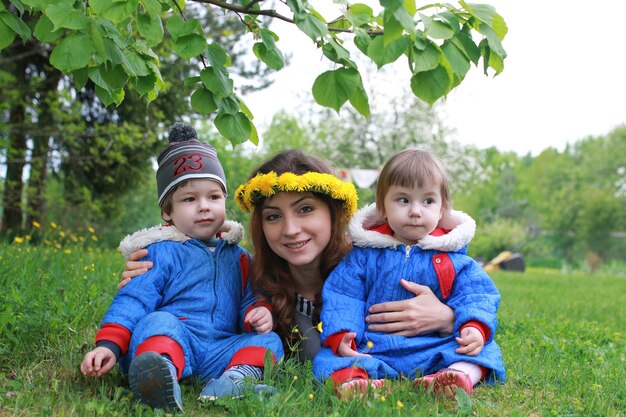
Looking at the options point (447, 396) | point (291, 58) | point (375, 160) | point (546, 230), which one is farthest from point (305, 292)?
point (546, 230)

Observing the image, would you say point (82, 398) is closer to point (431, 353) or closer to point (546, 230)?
point (431, 353)

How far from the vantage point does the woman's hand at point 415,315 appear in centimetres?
280

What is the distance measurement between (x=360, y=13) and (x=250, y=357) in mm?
1526

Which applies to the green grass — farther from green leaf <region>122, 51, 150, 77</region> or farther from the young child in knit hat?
green leaf <region>122, 51, 150, 77</region>

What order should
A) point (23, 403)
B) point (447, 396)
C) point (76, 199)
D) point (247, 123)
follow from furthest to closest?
1. point (76, 199)
2. point (247, 123)
3. point (447, 396)
4. point (23, 403)

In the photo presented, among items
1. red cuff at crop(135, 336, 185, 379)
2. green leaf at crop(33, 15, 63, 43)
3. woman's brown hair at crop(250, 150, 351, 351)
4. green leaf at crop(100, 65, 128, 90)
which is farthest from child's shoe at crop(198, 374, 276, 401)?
green leaf at crop(33, 15, 63, 43)

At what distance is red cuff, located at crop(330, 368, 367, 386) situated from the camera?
261 centimetres

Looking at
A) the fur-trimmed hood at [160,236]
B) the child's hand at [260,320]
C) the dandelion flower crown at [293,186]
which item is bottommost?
the child's hand at [260,320]

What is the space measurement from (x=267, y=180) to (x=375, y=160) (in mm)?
14656

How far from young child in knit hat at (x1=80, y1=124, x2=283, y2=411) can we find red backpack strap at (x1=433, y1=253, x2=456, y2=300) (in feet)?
2.66

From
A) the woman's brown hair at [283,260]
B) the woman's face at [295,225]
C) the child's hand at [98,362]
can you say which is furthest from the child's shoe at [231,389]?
the woman's face at [295,225]

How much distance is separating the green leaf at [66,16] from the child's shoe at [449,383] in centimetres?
188

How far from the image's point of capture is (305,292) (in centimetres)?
322

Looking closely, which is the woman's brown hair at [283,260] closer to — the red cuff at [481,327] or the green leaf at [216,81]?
the green leaf at [216,81]
